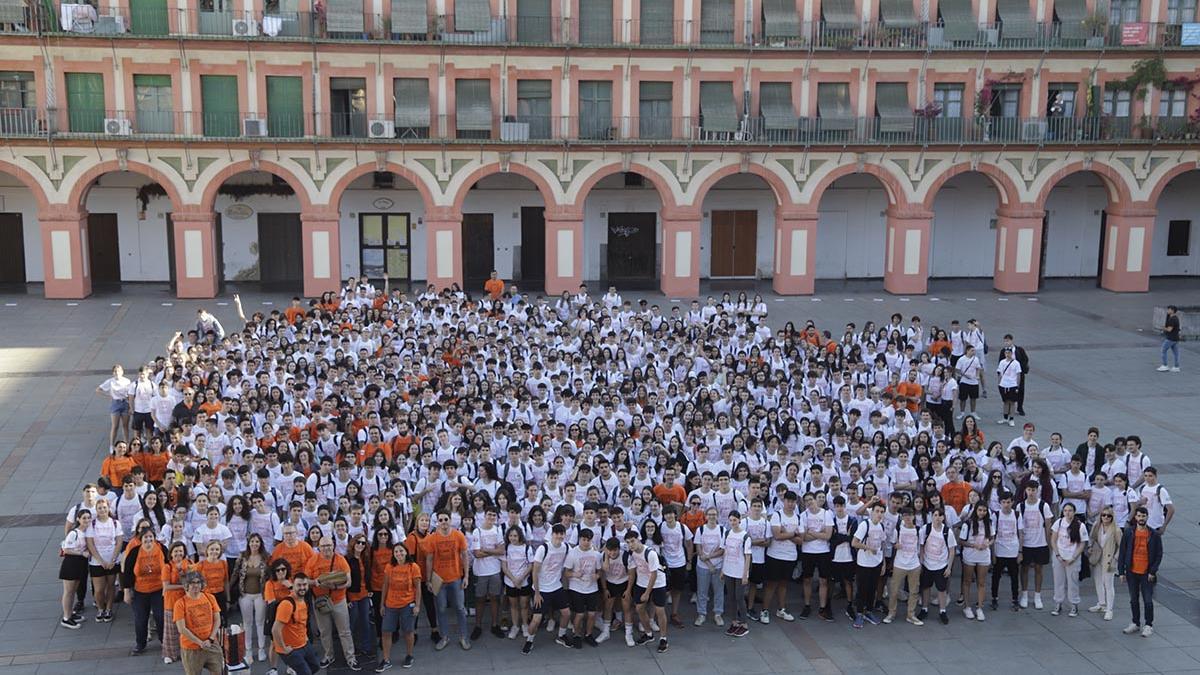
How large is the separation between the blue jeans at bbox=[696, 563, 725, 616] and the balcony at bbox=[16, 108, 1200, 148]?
24077 millimetres

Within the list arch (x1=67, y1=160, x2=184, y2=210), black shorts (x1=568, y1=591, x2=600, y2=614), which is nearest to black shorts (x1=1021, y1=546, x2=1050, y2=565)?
black shorts (x1=568, y1=591, x2=600, y2=614)

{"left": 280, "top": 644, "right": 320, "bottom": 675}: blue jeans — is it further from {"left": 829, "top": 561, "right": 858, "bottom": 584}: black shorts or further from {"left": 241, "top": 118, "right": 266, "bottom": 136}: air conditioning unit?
{"left": 241, "top": 118, "right": 266, "bottom": 136}: air conditioning unit

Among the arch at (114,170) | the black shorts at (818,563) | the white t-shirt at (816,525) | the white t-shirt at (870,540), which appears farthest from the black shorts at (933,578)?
the arch at (114,170)

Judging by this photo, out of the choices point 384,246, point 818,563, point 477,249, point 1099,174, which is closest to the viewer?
point 818,563

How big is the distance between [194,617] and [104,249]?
101 feet

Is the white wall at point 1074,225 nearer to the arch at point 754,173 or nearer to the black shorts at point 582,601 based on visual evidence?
the arch at point 754,173

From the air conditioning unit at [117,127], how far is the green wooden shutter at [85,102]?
352 mm

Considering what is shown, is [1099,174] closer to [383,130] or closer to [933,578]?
[383,130]

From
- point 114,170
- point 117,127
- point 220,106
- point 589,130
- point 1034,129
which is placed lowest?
point 114,170

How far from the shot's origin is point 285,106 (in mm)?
35656

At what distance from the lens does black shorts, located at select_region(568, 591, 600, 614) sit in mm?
13422

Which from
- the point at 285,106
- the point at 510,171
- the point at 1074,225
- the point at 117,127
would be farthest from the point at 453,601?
the point at 1074,225

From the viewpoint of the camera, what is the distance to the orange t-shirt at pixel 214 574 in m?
12.5

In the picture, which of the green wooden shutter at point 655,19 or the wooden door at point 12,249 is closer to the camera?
the green wooden shutter at point 655,19
